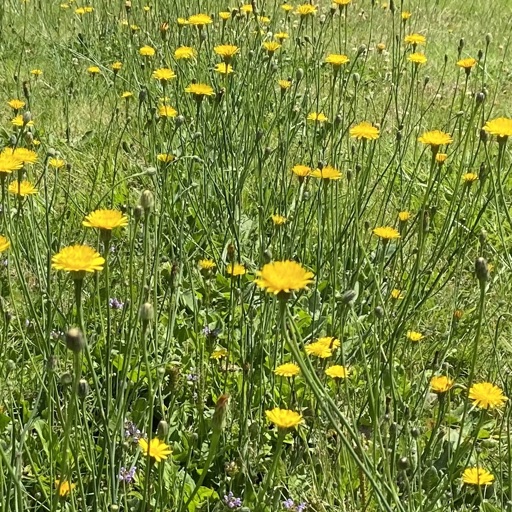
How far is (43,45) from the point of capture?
4359 millimetres

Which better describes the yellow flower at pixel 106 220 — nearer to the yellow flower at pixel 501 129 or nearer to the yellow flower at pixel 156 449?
the yellow flower at pixel 156 449

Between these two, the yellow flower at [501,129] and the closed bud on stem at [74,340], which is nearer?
the closed bud on stem at [74,340]

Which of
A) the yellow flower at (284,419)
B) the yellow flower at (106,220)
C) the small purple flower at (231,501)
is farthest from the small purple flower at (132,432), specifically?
the yellow flower at (106,220)

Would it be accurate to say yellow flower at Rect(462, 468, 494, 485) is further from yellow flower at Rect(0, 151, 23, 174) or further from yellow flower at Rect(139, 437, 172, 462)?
yellow flower at Rect(0, 151, 23, 174)

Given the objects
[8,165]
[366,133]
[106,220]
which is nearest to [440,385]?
[106,220]

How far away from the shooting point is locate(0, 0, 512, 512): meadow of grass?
1.32m

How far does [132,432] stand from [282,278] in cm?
78

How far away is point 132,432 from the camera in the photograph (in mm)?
1664

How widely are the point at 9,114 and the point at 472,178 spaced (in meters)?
2.40

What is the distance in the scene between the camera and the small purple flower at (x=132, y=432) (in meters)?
1.60

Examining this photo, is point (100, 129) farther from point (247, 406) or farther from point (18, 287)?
point (247, 406)

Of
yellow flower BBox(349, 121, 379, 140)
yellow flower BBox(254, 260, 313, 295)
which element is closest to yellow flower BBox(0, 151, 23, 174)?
yellow flower BBox(254, 260, 313, 295)

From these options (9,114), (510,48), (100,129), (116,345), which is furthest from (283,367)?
(510,48)

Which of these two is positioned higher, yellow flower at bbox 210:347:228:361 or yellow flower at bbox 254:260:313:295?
yellow flower at bbox 254:260:313:295
